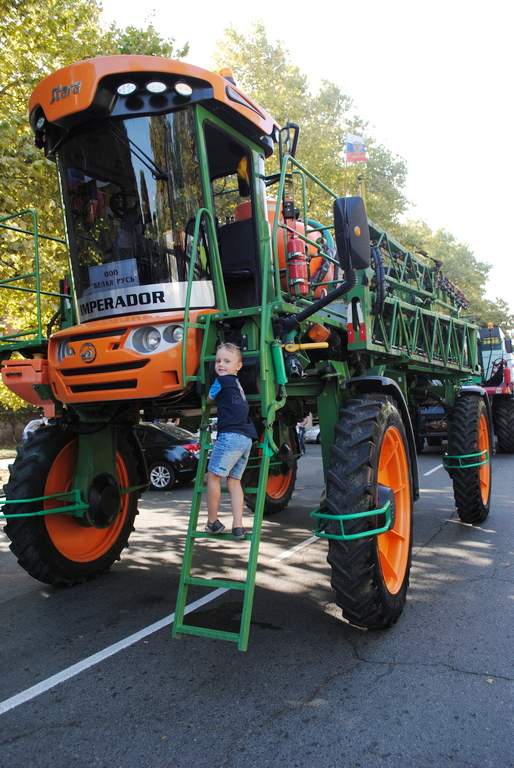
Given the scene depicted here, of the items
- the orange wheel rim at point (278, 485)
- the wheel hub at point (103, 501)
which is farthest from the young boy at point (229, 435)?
the orange wheel rim at point (278, 485)

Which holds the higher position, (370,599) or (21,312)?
(21,312)

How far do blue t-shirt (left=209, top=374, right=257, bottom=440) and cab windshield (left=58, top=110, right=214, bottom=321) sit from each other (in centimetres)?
65

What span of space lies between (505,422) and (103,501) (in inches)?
489

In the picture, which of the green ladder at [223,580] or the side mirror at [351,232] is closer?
the green ladder at [223,580]

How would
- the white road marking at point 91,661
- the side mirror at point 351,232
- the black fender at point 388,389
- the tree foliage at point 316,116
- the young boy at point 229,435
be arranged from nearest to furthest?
the white road marking at point 91,661 → the side mirror at point 351,232 → the young boy at point 229,435 → the black fender at point 388,389 → the tree foliage at point 316,116

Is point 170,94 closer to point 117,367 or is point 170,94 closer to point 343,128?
point 117,367

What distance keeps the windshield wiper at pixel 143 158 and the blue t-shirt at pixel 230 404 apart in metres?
1.47

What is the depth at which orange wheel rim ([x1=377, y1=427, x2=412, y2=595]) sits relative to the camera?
4.43m

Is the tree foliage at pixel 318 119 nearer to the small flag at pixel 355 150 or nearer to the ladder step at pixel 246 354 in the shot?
the small flag at pixel 355 150

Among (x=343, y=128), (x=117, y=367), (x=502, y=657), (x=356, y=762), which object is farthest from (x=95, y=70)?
(x=343, y=128)

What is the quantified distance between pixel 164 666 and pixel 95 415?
6.84 feet

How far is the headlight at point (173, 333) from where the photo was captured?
407cm

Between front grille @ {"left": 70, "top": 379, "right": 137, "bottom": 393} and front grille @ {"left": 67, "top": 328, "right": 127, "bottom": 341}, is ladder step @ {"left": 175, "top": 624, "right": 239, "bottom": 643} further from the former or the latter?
front grille @ {"left": 67, "top": 328, "right": 127, "bottom": 341}

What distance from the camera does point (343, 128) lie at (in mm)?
32781
